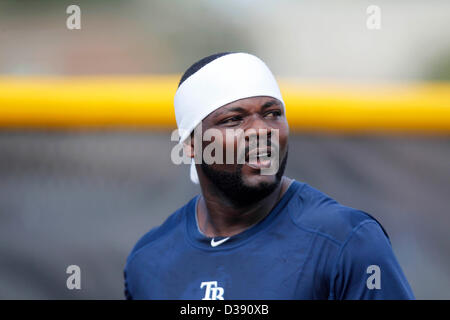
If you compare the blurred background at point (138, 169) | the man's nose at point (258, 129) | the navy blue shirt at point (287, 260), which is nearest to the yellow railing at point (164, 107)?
the blurred background at point (138, 169)

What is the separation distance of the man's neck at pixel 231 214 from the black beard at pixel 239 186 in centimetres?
3

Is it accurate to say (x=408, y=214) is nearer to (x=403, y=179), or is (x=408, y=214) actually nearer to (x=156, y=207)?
(x=403, y=179)

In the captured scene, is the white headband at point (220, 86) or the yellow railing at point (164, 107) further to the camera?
the yellow railing at point (164, 107)

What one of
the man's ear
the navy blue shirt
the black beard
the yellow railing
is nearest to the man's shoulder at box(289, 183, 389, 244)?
the navy blue shirt

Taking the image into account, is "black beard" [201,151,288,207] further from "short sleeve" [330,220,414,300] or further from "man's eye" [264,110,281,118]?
"short sleeve" [330,220,414,300]

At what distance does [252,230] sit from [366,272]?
1.46 ft

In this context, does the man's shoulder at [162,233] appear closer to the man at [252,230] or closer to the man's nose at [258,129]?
the man at [252,230]

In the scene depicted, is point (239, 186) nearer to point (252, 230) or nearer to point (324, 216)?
point (252, 230)

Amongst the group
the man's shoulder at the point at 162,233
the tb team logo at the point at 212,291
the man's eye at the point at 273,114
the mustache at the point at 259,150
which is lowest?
the tb team logo at the point at 212,291

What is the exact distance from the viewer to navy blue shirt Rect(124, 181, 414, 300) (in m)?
1.75

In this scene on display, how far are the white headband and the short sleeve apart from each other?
1.97 ft

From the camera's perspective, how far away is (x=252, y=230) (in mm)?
2023

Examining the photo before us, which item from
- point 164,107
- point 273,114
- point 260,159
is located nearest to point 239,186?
point 260,159

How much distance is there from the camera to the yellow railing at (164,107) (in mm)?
3607
